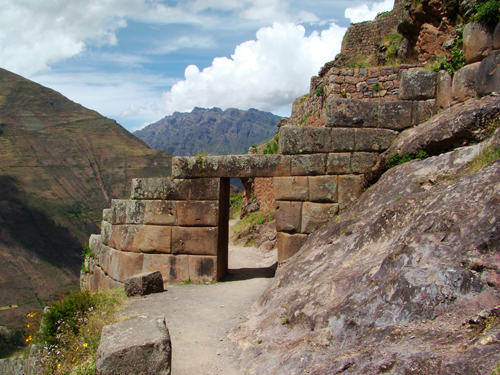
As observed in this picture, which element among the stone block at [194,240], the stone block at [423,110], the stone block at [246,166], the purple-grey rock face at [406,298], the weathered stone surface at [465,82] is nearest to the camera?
the purple-grey rock face at [406,298]

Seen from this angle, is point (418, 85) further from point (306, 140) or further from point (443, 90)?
point (306, 140)

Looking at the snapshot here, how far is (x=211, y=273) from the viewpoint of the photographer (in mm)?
8742

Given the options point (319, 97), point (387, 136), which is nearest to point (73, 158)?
point (319, 97)

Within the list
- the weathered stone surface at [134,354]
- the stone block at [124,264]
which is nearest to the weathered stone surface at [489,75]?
the weathered stone surface at [134,354]

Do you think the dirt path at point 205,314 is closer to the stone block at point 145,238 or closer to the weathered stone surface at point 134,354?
the weathered stone surface at point 134,354

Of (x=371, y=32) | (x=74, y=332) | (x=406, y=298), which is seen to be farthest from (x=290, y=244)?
(x=371, y=32)

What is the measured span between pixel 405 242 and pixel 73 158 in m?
94.5

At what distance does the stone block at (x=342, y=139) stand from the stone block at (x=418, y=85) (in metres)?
1.42

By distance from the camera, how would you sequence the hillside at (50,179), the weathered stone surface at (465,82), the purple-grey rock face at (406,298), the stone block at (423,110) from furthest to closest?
the hillside at (50,179), the stone block at (423,110), the weathered stone surface at (465,82), the purple-grey rock face at (406,298)

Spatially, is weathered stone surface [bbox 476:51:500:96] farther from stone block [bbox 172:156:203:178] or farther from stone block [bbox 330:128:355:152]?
stone block [bbox 172:156:203:178]

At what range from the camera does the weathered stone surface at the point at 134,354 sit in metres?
3.93

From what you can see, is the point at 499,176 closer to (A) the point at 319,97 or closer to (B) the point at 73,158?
(A) the point at 319,97

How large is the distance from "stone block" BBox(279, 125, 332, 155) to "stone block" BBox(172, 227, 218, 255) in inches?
99.5

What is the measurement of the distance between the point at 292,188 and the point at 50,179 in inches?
3273
